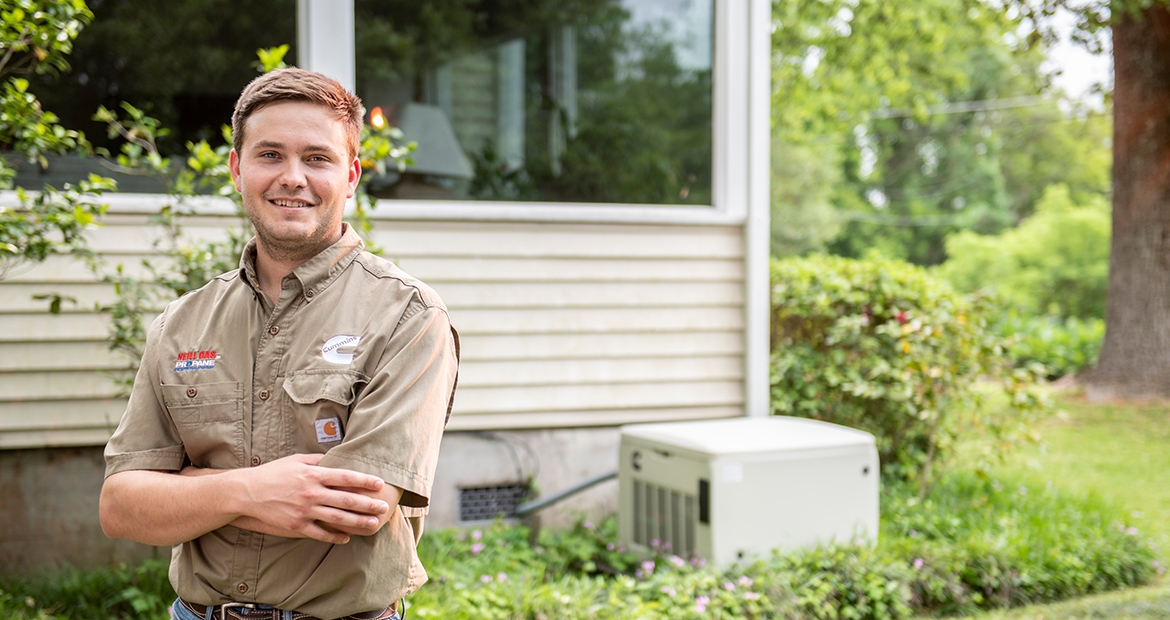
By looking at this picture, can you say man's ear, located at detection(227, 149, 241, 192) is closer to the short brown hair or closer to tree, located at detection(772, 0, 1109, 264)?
the short brown hair

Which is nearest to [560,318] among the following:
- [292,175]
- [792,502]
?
[792,502]

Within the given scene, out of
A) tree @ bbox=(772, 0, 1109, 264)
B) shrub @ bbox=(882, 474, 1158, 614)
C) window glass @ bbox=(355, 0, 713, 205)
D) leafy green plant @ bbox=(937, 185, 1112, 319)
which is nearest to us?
shrub @ bbox=(882, 474, 1158, 614)

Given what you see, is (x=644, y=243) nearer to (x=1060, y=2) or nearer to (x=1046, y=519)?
(x=1046, y=519)

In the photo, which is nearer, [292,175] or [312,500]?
[312,500]

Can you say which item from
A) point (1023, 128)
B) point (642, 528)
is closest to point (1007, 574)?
point (642, 528)

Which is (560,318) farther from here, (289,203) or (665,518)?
(289,203)

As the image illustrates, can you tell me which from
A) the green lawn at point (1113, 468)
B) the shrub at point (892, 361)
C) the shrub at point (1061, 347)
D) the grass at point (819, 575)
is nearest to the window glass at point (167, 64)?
the grass at point (819, 575)

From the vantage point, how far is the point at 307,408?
1456 millimetres

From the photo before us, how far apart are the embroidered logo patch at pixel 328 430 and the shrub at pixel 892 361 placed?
4210 millimetres

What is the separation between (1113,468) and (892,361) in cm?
317

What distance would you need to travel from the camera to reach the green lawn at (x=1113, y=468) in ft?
13.1

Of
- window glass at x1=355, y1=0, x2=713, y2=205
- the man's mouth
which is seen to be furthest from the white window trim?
the man's mouth

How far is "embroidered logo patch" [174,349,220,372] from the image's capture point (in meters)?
1.51

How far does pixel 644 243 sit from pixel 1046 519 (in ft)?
8.53
